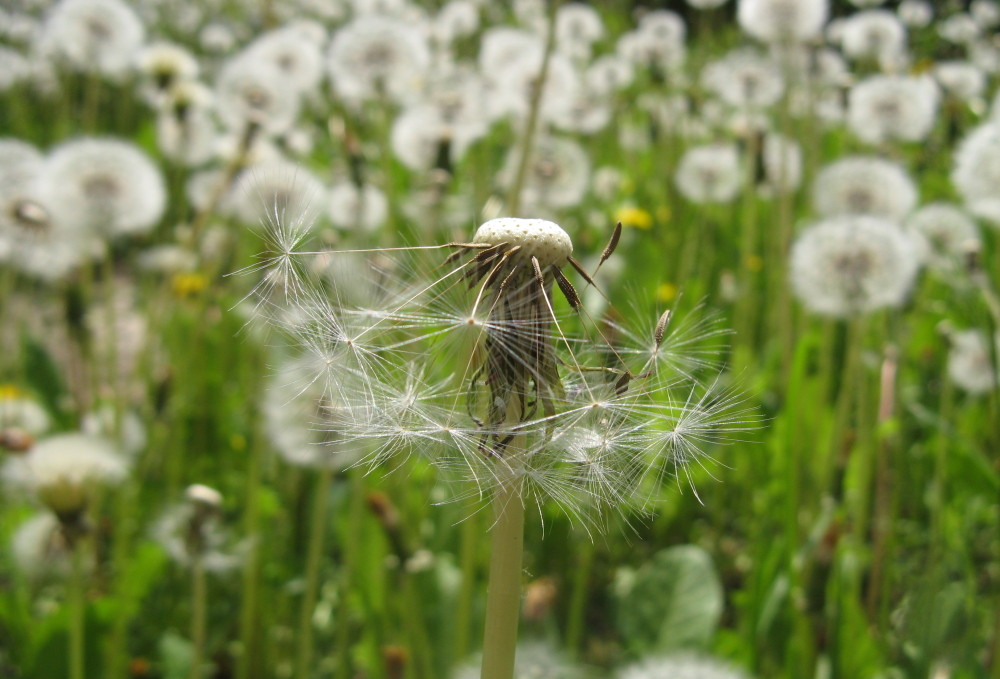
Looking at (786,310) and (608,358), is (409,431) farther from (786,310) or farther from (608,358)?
(786,310)

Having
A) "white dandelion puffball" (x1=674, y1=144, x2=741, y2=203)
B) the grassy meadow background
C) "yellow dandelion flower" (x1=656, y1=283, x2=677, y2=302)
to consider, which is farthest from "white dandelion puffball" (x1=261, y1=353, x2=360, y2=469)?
"white dandelion puffball" (x1=674, y1=144, x2=741, y2=203)

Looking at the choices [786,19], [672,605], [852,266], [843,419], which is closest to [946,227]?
[852,266]

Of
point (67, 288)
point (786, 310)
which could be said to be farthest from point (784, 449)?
point (67, 288)

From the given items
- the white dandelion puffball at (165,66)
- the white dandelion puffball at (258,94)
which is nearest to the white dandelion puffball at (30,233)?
the white dandelion puffball at (165,66)

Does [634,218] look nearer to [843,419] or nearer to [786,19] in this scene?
[786,19]

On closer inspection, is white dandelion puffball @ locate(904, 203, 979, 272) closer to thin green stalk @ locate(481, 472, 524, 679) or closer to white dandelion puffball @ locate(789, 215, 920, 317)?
white dandelion puffball @ locate(789, 215, 920, 317)

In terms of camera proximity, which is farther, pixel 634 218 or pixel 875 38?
pixel 875 38
